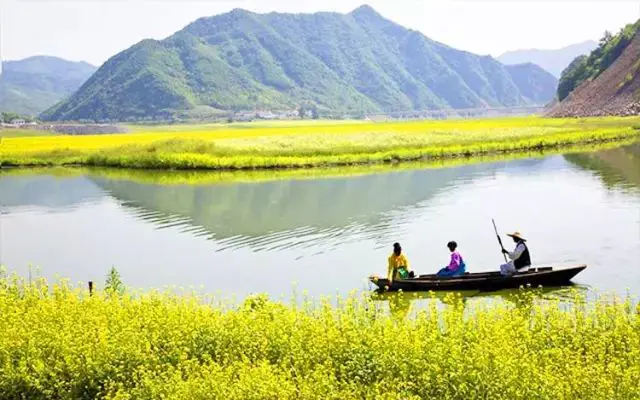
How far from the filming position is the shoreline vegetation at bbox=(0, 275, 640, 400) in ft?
39.4

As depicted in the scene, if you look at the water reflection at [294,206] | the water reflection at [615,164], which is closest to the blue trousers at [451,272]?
the water reflection at [294,206]

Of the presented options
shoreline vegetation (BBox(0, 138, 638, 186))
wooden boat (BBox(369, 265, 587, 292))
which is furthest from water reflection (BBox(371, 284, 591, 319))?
shoreline vegetation (BBox(0, 138, 638, 186))

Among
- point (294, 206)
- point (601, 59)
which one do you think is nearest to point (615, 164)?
point (294, 206)

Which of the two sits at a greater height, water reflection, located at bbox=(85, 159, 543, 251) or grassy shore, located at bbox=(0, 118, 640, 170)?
grassy shore, located at bbox=(0, 118, 640, 170)

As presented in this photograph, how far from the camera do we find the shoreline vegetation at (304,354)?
1202cm

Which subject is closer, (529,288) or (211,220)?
(529,288)

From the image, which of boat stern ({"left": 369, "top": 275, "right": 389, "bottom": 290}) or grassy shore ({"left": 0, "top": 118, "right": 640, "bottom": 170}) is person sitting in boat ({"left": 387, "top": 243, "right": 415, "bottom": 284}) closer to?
boat stern ({"left": 369, "top": 275, "right": 389, "bottom": 290})

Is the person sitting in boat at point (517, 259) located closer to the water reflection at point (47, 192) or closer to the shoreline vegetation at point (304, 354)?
the shoreline vegetation at point (304, 354)

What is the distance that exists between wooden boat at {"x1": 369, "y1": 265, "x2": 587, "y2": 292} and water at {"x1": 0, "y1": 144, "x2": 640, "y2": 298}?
1138 mm

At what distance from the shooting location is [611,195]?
42.6m

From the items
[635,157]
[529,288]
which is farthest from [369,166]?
[529,288]

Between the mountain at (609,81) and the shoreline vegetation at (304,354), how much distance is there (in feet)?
403

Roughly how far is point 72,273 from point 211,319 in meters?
15.7

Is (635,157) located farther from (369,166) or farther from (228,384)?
(228,384)
